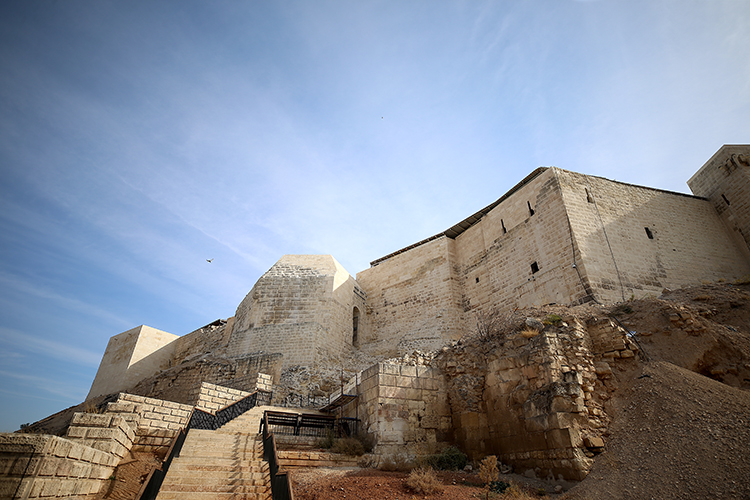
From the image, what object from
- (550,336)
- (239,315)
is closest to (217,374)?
(239,315)

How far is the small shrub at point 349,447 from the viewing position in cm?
707

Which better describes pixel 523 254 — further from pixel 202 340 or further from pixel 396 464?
pixel 202 340

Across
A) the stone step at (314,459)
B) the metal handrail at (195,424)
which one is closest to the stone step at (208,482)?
the metal handrail at (195,424)

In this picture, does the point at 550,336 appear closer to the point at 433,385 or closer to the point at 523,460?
the point at 523,460

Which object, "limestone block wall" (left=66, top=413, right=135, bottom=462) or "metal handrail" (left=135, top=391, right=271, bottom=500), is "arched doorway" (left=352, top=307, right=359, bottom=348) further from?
"limestone block wall" (left=66, top=413, right=135, bottom=462)

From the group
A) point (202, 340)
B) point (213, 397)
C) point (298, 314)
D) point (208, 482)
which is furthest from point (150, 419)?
point (202, 340)

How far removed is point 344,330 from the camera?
17.2 metres

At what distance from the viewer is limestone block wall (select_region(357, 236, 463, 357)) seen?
16250 millimetres

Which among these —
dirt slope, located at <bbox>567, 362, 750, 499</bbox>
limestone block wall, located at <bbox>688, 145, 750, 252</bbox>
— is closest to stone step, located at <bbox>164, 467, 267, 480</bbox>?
dirt slope, located at <bbox>567, 362, 750, 499</bbox>

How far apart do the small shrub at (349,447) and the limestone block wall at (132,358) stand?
16821 mm

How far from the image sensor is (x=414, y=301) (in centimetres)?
1800

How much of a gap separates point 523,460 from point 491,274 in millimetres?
10176

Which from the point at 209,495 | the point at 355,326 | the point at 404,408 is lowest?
the point at 209,495

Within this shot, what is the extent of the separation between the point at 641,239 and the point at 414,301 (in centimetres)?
933
